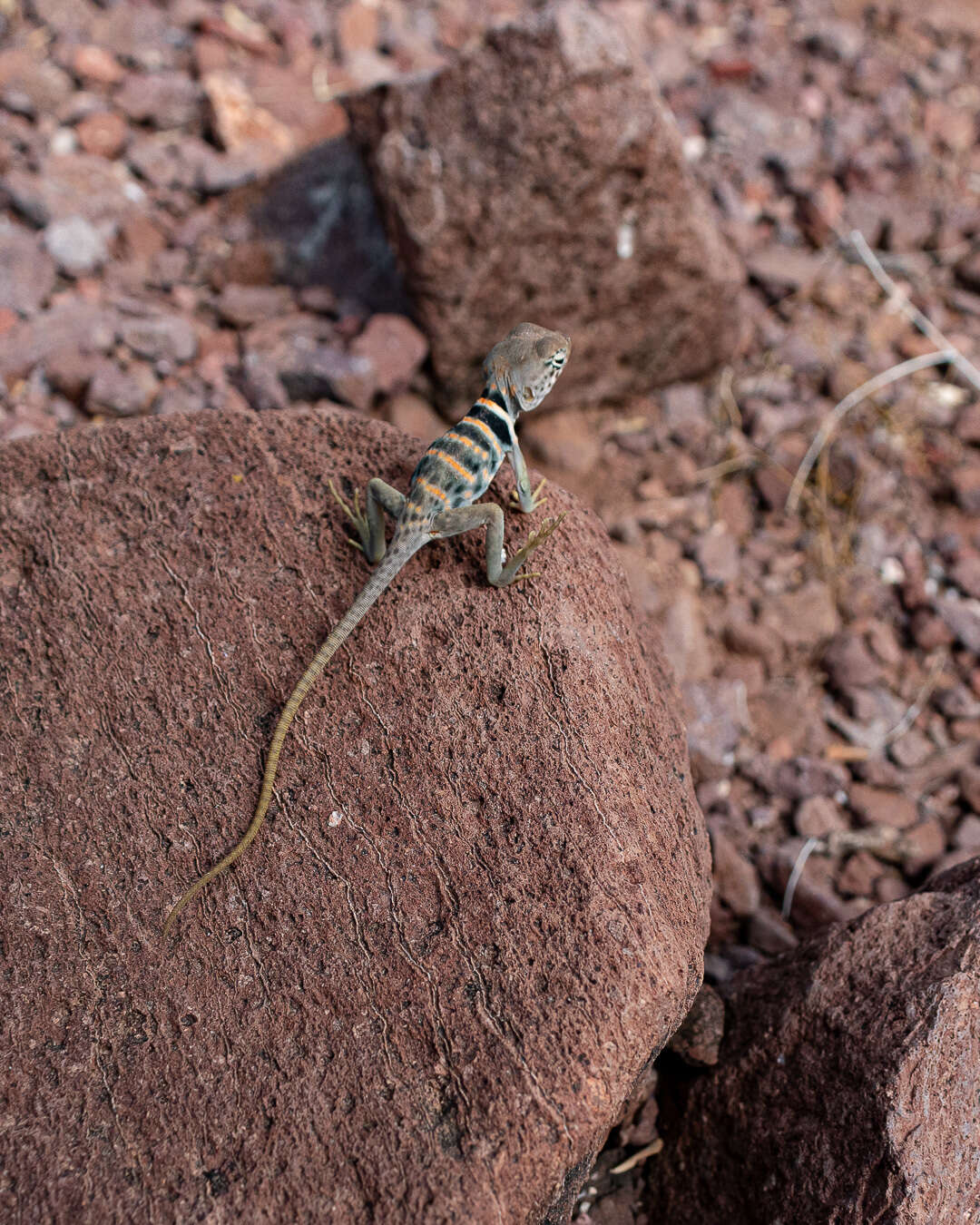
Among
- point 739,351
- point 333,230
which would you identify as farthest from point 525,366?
point 739,351

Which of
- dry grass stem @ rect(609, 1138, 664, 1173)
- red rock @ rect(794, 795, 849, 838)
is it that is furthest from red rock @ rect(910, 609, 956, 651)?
dry grass stem @ rect(609, 1138, 664, 1173)

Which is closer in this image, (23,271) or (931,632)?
(931,632)

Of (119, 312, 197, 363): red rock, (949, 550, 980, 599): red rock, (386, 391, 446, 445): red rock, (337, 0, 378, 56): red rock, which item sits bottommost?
(949, 550, 980, 599): red rock

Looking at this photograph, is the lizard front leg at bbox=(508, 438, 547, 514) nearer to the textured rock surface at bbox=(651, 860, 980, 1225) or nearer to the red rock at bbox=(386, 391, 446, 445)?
the textured rock surface at bbox=(651, 860, 980, 1225)

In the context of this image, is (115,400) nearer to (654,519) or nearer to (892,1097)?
(654,519)

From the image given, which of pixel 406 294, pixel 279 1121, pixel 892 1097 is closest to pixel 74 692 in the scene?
pixel 279 1121

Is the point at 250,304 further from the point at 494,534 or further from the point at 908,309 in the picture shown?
the point at 908,309
